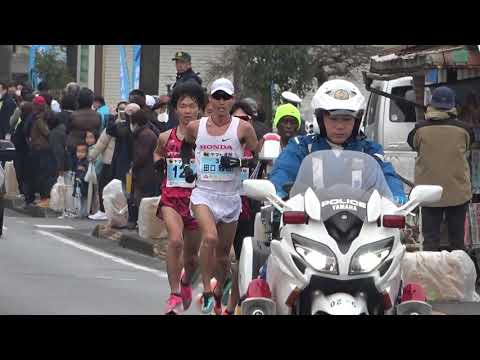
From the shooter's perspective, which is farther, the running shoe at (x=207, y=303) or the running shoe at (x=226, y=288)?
the running shoe at (x=226, y=288)

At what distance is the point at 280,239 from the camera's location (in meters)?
8.30

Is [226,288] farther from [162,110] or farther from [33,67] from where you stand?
[33,67]

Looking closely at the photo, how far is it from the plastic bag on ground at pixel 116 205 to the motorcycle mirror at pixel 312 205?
1285 centimetres

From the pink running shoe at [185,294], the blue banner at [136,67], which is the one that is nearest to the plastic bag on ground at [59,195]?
the blue banner at [136,67]

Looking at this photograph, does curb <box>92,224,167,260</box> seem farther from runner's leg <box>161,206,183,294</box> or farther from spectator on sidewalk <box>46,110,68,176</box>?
runner's leg <box>161,206,183,294</box>

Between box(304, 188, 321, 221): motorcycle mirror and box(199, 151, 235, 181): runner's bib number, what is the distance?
3.14 meters

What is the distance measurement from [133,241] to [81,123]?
5345mm

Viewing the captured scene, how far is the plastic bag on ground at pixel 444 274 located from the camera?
45.2 ft

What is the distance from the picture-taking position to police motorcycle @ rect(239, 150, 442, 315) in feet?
25.9

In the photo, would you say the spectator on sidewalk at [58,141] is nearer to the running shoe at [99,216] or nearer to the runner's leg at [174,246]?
the running shoe at [99,216]

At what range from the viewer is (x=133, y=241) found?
19.5m

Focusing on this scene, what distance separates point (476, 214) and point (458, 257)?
173cm
